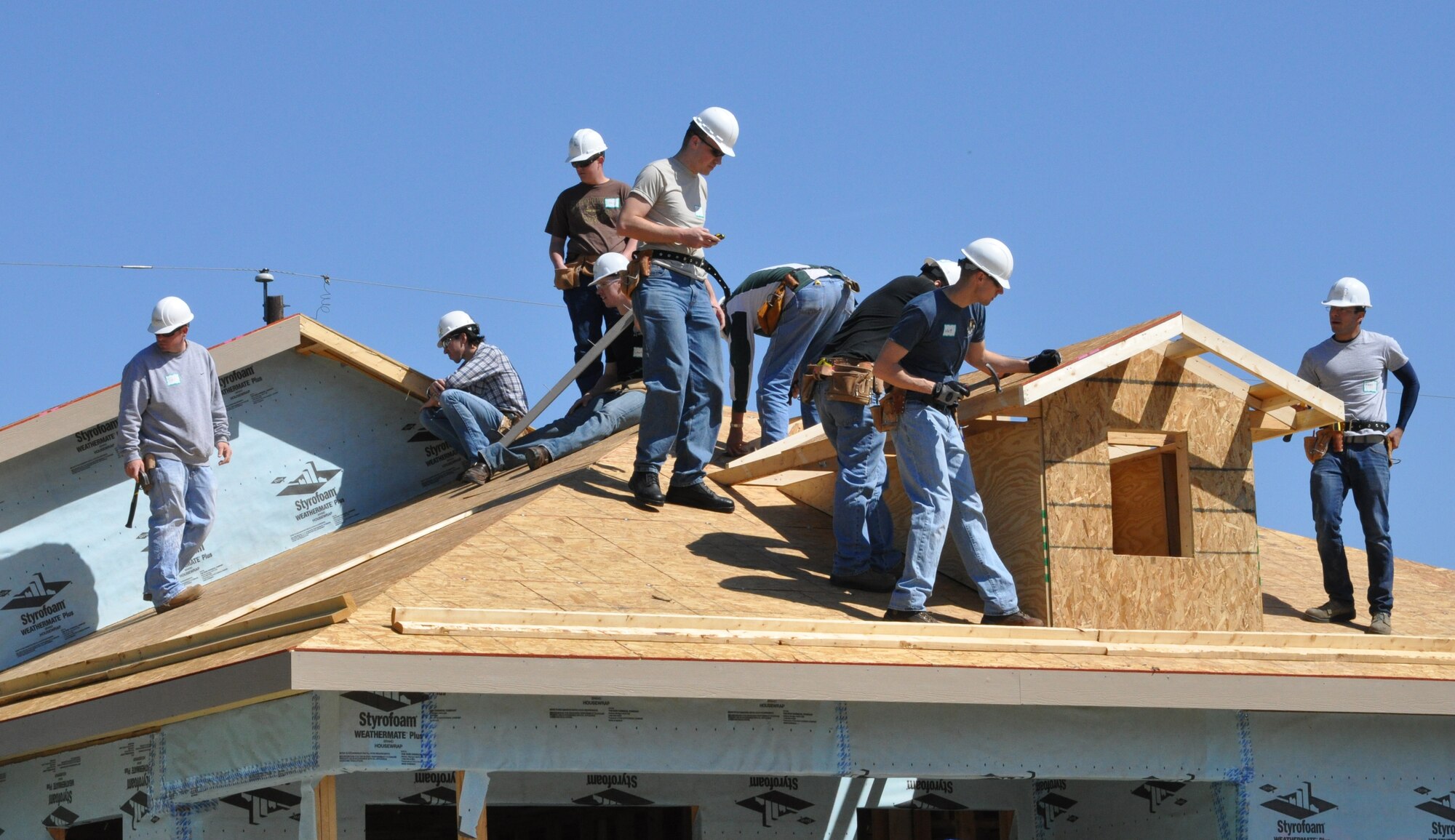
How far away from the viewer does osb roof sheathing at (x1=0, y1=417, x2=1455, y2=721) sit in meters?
7.23

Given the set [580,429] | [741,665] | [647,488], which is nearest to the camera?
[741,665]

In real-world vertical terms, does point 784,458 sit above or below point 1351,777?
above

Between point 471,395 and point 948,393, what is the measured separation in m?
5.01

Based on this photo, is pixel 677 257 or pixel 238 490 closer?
pixel 677 257

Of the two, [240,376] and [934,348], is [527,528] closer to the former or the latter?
[934,348]

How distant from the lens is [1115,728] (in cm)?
801

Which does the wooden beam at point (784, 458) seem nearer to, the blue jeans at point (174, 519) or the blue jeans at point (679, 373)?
the blue jeans at point (679, 373)

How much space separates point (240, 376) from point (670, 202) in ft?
13.8

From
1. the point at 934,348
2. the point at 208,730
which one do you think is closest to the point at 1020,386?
the point at 934,348

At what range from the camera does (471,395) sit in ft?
40.3

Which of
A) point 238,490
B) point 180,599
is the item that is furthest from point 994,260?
point 238,490

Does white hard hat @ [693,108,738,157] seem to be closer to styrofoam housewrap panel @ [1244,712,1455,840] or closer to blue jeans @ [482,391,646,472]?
blue jeans @ [482,391,646,472]

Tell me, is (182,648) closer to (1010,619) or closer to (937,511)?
→ (937,511)

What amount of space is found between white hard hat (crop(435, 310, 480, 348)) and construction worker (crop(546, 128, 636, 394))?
782mm
